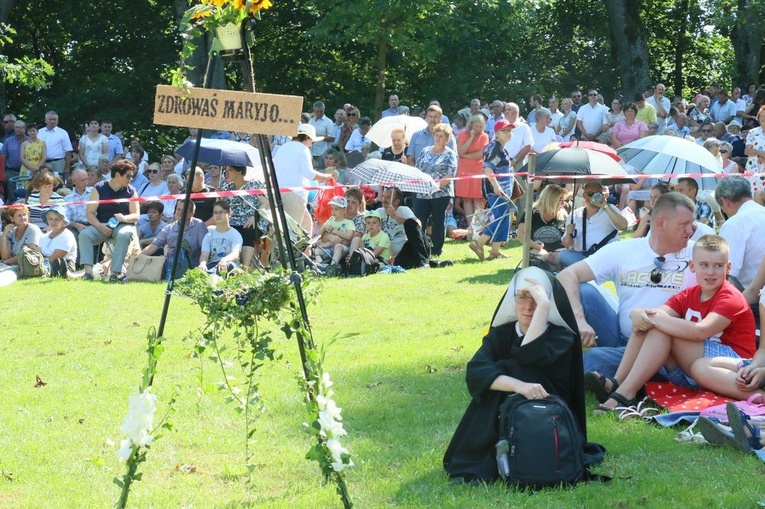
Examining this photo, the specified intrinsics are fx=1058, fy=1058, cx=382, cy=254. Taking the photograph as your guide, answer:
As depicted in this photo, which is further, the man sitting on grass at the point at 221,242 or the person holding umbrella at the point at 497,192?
the person holding umbrella at the point at 497,192

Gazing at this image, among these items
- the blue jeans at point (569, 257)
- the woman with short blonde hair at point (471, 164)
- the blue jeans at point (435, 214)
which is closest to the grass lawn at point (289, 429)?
the blue jeans at point (569, 257)

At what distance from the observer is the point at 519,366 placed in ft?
18.1

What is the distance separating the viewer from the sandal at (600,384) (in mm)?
6883

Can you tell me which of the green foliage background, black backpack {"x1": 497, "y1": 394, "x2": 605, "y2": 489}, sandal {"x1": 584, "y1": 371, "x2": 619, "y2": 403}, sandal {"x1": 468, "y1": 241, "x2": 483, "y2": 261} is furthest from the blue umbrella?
the green foliage background

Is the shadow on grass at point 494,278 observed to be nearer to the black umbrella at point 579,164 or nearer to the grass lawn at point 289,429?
the grass lawn at point 289,429

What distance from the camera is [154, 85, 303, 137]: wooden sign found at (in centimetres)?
475

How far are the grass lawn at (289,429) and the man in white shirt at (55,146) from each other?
9.57 meters

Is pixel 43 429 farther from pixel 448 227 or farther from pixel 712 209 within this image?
pixel 448 227

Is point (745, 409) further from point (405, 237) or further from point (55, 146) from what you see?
point (55, 146)

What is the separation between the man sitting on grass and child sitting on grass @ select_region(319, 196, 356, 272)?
1106 mm

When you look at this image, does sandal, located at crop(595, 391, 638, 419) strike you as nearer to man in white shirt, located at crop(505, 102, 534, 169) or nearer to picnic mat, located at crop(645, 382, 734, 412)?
picnic mat, located at crop(645, 382, 734, 412)

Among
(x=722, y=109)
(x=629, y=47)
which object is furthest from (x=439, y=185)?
(x=629, y=47)

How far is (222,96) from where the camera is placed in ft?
15.7

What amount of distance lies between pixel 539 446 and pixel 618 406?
65.6 inches
